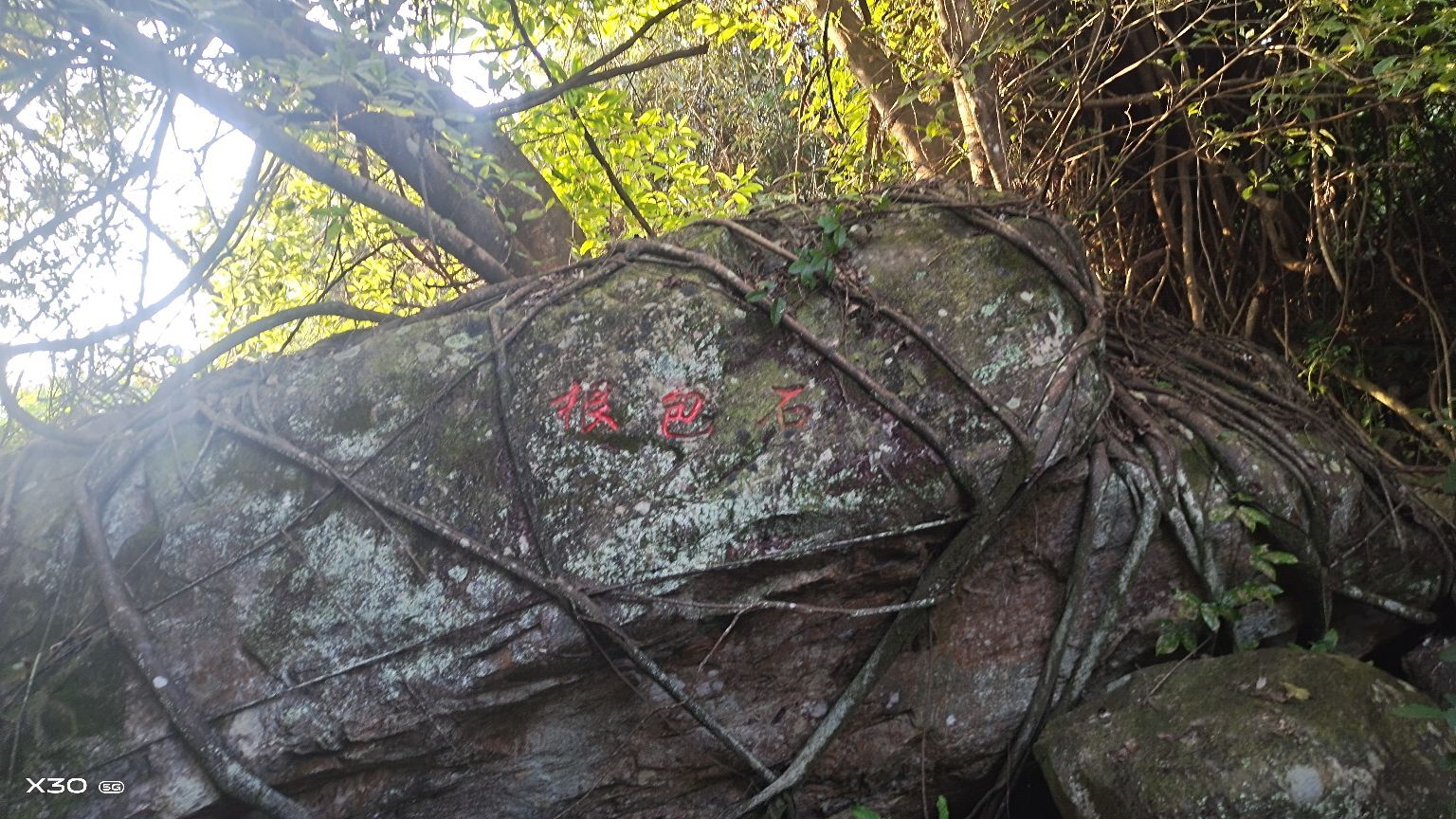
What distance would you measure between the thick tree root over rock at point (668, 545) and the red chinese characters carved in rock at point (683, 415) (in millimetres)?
10

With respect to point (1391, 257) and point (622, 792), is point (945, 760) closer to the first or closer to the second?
point (622, 792)

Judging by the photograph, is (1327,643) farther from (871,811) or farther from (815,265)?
(815,265)

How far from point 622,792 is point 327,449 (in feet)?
4.23

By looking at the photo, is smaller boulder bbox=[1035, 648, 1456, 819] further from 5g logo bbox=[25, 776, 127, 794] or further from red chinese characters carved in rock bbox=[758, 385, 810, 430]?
5g logo bbox=[25, 776, 127, 794]

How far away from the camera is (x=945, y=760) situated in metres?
2.75

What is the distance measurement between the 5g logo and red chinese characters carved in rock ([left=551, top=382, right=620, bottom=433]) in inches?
55.6

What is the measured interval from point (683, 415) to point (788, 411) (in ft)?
0.96

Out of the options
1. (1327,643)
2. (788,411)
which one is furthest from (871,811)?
(1327,643)

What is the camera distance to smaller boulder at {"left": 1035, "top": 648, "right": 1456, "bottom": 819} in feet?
6.98

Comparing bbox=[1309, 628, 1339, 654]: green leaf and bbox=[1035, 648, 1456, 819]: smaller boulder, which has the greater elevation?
bbox=[1035, 648, 1456, 819]: smaller boulder

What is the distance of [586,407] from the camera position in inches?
102

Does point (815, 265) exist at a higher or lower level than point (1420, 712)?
higher

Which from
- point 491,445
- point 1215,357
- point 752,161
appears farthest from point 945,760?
point 752,161

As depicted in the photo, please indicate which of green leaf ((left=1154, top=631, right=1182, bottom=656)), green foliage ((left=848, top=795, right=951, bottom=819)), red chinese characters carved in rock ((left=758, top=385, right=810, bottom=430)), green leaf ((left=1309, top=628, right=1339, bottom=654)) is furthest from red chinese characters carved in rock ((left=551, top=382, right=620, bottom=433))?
green leaf ((left=1309, top=628, right=1339, bottom=654))
